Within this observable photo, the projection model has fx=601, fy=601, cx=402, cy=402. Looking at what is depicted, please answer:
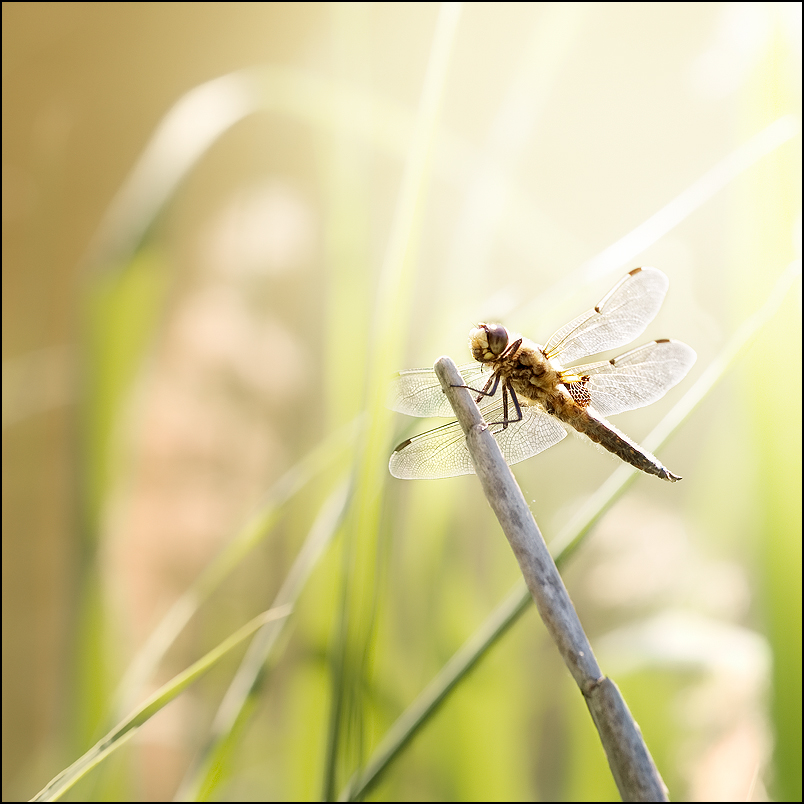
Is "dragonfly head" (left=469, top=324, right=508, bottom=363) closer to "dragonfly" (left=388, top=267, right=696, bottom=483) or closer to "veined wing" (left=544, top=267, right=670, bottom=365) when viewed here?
"dragonfly" (left=388, top=267, right=696, bottom=483)

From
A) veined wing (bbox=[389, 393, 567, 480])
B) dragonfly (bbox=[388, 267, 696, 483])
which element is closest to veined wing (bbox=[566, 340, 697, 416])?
dragonfly (bbox=[388, 267, 696, 483])

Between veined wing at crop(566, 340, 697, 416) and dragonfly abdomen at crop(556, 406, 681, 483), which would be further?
veined wing at crop(566, 340, 697, 416)

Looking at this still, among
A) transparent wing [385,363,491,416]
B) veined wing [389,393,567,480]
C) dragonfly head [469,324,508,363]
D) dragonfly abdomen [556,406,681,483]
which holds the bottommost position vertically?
dragonfly abdomen [556,406,681,483]

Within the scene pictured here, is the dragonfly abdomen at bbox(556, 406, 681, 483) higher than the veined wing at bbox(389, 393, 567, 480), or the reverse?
the veined wing at bbox(389, 393, 567, 480)

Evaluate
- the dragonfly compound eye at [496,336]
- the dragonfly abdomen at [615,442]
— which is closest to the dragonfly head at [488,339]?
the dragonfly compound eye at [496,336]

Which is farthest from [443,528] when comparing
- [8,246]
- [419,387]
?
[8,246]

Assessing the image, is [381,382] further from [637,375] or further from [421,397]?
[637,375]

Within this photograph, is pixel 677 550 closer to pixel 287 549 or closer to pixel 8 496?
pixel 287 549

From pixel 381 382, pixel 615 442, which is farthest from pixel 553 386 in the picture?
pixel 381 382

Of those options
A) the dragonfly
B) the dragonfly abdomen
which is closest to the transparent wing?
the dragonfly
